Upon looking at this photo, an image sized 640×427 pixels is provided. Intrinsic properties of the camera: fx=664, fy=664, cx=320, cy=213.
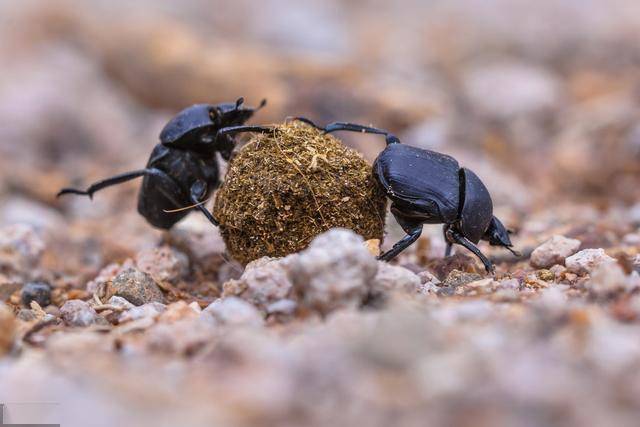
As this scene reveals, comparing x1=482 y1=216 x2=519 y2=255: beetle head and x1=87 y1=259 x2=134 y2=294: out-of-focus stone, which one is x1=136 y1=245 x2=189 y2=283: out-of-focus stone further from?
x1=482 y1=216 x2=519 y2=255: beetle head

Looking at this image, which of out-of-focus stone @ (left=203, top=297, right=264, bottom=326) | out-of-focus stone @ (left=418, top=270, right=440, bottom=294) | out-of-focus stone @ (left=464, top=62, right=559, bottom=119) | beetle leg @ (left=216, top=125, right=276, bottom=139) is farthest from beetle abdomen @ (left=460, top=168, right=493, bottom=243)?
out-of-focus stone @ (left=464, top=62, right=559, bottom=119)

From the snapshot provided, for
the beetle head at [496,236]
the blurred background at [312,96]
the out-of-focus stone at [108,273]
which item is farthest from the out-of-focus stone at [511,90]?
the out-of-focus stone at [108,273]

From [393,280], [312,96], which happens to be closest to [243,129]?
[393,280]

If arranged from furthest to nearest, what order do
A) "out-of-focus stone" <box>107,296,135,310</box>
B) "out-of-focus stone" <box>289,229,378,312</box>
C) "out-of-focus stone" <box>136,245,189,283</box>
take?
"out-of-focus stone" <box>136,245,189,283</box> < "out-of-focus stone" <box>107,296,135,310</box> < "out-of-focus stone" <box>289,229,378,312</box>

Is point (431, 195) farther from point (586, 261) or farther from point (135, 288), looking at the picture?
point (135, 288)

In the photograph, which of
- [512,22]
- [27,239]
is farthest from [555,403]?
[512,22]

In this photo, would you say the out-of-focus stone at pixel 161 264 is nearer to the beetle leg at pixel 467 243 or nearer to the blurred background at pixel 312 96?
the blurred background at pixel 312 96

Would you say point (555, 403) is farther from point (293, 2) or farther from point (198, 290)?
point (293, 2)
